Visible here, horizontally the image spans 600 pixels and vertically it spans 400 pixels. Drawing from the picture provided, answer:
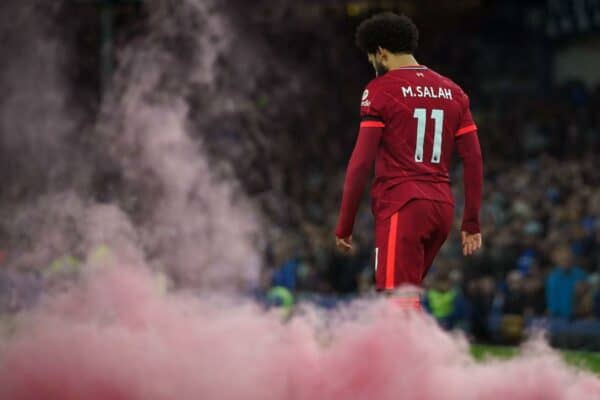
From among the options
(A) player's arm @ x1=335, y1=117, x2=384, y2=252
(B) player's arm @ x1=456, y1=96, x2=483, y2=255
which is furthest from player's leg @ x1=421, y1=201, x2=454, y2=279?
(A) player's arm @ x1=335, y1=117, x2=384, y2=252

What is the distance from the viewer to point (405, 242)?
248 inches

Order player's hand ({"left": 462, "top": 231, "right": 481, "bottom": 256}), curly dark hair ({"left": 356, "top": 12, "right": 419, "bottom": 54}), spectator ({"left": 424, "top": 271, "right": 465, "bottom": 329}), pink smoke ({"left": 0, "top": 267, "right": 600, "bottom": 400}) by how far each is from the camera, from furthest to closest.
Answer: spectator ({"left": 424, "top": 271, "right": 465, "bottom": 329}) → player's hand ({"left": 462, "top": 231, "right": 481, "bottom": 256}) → curly dark hair ({"left": 356, "top": 12, "right": 419, "bottom": 54}) → pink smoke ({"left": 0, "top": 267, "right": 600, "bottom": 400})

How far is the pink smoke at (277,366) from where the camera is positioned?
5727 millimetres

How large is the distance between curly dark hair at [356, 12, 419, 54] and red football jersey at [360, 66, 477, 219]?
0.46ft

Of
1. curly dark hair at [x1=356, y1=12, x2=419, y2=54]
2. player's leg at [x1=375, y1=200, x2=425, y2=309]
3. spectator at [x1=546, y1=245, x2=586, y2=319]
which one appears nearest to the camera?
player's leg at [x1=375, y1=200, x2=425, y2=309]

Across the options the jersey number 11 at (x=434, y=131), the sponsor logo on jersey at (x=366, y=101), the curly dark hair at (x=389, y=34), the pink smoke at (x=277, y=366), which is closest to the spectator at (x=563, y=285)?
the pink smoke at (x=277, y=366)

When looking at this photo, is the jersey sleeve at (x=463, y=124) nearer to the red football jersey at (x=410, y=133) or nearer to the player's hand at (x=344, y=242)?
the red football jersey at (x=410, y=133)

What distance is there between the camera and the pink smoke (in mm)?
5727

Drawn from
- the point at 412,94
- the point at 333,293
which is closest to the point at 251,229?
the point at 333,293

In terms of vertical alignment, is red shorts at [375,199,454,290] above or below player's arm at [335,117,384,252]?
below

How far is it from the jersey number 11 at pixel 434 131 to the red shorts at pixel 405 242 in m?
0.26

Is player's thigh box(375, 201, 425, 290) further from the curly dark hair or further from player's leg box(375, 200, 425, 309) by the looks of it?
the curly dark hair

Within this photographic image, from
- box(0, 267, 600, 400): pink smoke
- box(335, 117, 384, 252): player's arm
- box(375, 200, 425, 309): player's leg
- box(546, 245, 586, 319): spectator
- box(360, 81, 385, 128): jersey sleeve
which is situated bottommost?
box(0, 267, 600, 400): pink smoke

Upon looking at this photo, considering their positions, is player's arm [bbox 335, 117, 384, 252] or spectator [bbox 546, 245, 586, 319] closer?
player's arm [bbox 335, 117, 384, 252]
